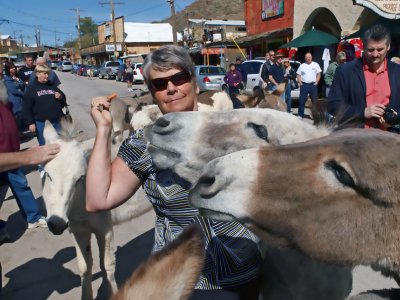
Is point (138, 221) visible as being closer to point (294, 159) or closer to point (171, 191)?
point (171, 191)

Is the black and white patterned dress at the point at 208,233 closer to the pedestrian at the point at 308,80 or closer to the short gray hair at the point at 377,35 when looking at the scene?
the short gray hair at the point at 377,35

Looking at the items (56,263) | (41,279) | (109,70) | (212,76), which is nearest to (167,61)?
(41,279)

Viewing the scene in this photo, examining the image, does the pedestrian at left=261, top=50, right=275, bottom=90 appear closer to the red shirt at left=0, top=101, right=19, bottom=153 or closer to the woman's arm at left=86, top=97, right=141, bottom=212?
the red shirt at left=0, top=101, right=19, bottom=153

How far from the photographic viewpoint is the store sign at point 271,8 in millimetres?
25625

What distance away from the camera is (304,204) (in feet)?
4.31

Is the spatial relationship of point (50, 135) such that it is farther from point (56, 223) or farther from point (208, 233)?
point (208, 233)

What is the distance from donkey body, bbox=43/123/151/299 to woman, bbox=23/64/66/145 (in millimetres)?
3126

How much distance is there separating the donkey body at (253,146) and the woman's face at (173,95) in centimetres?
23

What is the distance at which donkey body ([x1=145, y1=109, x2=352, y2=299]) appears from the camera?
1741 mm

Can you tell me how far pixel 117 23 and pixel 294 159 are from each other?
74.7m

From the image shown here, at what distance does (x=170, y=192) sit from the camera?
71.2 inches

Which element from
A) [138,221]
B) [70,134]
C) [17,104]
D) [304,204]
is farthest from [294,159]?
[17,104]

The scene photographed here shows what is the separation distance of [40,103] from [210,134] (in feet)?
19.0

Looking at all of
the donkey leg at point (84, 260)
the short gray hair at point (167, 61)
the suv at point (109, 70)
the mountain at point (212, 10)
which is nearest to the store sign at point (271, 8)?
the suv at point (109, 70)
